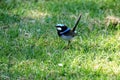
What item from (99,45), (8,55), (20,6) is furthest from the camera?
(20,6)

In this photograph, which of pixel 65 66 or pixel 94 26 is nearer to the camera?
pixel 65 66

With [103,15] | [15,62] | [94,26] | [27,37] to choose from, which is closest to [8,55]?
[15,62]

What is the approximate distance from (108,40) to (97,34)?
323 millimetres

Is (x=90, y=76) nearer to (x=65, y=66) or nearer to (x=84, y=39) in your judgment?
(x=65, y=66)

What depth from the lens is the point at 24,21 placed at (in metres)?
6.96

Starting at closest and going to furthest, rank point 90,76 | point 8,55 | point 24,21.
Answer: point 90,76 → point 8,55 → point 24,21

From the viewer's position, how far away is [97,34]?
6.47 metres

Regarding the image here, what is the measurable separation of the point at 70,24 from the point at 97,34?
57 cm

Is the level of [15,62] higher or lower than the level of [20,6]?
lower

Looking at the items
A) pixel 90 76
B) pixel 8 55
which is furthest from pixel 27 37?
pixel 90 76

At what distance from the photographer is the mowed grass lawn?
207 inches

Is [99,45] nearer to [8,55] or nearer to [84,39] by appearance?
[84,39]

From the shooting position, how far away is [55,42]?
612 cm

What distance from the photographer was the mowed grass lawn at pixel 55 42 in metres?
5.25
